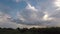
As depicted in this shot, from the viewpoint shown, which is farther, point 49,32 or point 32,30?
point 32,30

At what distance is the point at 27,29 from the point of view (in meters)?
68.9

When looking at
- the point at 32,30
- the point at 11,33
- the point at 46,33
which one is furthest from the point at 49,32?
the point at 11,33

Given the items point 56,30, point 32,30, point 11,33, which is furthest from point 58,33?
point 11,33

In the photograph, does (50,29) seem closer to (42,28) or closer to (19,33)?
(42,28)

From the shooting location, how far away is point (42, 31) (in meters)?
62.8

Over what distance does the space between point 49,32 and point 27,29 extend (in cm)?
1064

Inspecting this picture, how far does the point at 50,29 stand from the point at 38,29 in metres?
4.89

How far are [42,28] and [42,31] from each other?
1.81 metres

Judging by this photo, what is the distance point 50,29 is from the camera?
62125mm

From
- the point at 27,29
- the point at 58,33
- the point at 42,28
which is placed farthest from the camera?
the point at 27,29

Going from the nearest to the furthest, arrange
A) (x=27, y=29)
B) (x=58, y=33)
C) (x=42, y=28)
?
(x=58, y=33), (x=42, y=28), (x=27, y=29)

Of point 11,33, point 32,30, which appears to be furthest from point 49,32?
point 11,33

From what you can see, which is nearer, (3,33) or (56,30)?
(56,30)

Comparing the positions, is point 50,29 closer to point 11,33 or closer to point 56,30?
point 56,30
